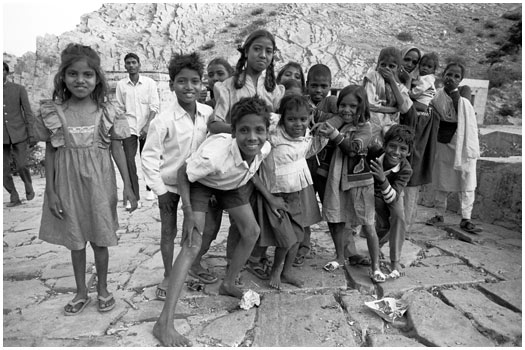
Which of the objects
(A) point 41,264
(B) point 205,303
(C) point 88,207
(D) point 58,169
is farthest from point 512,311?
(A) point 41,264

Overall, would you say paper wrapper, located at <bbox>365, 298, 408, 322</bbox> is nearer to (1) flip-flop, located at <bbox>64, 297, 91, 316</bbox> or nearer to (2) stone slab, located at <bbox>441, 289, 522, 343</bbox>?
(2) stone slab, located at <bbox>441, 289, 522, 343</bbox>

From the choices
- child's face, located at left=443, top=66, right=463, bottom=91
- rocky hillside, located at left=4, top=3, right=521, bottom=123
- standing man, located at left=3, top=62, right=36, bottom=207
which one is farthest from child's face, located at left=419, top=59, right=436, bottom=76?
rocky hillside, located at left=4, top=3, right=521, bottom=123

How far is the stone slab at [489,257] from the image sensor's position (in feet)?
10.1

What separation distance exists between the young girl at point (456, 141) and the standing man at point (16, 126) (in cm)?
490

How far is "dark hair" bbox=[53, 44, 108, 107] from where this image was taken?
2230mm

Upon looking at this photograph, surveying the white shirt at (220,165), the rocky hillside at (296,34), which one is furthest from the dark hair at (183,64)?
the rocky hillside at (296,34)

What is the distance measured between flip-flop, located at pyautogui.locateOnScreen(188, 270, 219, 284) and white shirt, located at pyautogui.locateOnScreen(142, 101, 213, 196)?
757mm

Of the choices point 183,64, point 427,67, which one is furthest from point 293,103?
point 427,67

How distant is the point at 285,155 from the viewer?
264 centimetres

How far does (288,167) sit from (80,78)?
4.55 ft

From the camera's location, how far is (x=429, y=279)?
2912 millimetres

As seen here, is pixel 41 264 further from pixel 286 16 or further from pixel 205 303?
pixel 286 16

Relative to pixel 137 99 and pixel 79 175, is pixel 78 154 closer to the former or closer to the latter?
pixel 79 175

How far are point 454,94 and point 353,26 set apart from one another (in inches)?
1309
